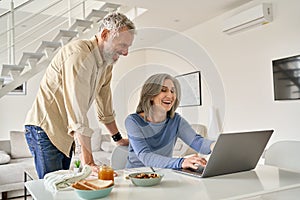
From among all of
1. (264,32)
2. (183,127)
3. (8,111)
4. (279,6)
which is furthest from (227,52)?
(8,111)

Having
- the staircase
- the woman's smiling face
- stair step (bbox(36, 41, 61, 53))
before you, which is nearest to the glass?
the woman's smiling face

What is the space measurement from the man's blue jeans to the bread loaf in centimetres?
56

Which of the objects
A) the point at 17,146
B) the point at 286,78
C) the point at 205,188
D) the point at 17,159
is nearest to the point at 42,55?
the point at 17,146

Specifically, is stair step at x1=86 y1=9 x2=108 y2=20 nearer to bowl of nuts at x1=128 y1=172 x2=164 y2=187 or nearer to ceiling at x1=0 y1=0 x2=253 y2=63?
ceiling at x1=0 y1=0 x2=253 y2=63

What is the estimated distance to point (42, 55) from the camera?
3752 mm

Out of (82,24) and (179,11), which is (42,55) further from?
(179,11)

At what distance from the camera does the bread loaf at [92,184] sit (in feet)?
2.85

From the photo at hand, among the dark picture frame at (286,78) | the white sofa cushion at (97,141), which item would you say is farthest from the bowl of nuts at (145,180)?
the white sofa cushion at (97,141)

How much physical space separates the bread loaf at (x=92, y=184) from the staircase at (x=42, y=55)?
3088 mm

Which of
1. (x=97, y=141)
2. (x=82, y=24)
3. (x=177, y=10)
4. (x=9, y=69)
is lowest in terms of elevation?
(x=97, y=141)

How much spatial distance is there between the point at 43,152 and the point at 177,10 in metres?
2.97

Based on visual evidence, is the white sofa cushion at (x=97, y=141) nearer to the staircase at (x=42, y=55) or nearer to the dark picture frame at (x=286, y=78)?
the staircase at (x=42, y=55)

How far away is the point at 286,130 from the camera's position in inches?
130

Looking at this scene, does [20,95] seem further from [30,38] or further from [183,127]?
[183,127]
